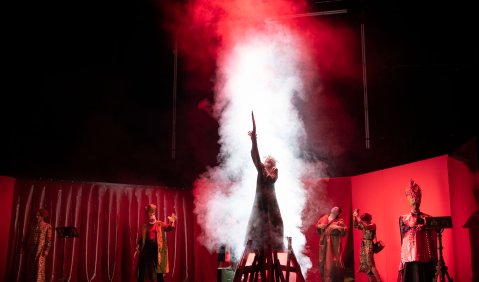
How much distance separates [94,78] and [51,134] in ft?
5.01

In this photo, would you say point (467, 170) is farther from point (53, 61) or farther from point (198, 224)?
point (53, 61)

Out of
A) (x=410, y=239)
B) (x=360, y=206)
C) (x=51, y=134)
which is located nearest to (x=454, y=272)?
(x=410, y=239)

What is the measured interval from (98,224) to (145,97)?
2906 millimetres

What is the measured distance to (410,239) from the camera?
249 inches

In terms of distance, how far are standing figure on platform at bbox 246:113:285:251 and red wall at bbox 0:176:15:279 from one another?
5.34 m

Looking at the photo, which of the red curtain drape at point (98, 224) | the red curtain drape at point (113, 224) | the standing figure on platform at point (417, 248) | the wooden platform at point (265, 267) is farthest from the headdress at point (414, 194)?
the red curtain drape at point (98, 224)

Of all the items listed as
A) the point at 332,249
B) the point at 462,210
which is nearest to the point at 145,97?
the point at 332,249

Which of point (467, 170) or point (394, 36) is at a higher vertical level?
point (394, 36)

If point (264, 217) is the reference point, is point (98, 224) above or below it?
above

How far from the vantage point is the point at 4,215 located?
26.5 feet

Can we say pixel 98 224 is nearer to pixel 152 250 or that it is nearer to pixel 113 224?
pixel 113 224

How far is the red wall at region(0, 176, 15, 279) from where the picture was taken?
804cm

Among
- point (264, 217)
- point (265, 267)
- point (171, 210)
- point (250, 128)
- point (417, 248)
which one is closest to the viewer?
point (265, 267)

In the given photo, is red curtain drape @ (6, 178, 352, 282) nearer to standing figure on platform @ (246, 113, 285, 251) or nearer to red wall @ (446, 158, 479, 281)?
red wall @ (446, 158, 479, 281)
